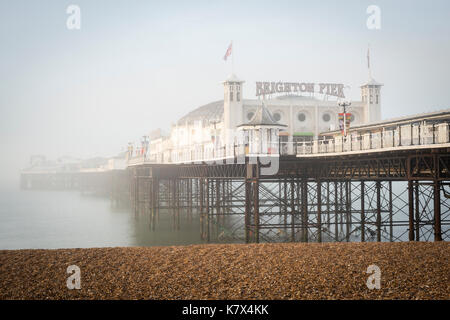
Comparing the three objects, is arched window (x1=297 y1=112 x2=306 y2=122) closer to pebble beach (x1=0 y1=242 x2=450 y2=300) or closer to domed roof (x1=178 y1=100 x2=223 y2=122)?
domed roof (x1=178 y1=100 x2=223 y2=122)

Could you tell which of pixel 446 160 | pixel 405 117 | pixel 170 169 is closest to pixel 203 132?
pixel 170 169

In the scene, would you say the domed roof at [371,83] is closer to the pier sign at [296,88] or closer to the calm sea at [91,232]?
the pier sign at [296,88]

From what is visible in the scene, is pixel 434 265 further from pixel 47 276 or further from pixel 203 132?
pixel 203 132

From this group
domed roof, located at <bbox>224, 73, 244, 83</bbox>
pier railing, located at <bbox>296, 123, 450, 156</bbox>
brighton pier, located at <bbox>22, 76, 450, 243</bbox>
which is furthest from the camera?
domed roof, located at <bbox>224, 73, 244, 83</bbox>

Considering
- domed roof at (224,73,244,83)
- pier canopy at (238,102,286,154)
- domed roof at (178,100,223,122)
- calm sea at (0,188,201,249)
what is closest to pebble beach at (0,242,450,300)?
pier canopy at (238,102,286,154)

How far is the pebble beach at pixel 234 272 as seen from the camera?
40.5 feet

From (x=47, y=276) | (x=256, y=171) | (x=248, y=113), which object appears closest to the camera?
(x=47, y=276)

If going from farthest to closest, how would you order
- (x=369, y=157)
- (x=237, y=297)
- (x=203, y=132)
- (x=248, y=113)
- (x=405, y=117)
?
1. (x=203, y=132)
2. (x=248, y=113)
3. (x=405, y=117)
4. (x=369, y=157)
5. (x=237, y=297)

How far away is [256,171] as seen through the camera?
28672mm

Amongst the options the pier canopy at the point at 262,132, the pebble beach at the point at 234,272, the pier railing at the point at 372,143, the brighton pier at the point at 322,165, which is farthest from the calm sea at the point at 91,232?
the pebble beach at the point at 234,272

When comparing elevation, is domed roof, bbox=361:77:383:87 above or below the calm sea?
above

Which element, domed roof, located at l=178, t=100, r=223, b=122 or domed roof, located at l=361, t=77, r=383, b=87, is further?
domed roof, located at l=178, t=100, r=223, b=122

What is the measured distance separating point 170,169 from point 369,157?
32391 millimetres

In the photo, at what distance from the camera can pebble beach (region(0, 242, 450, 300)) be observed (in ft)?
40.5
